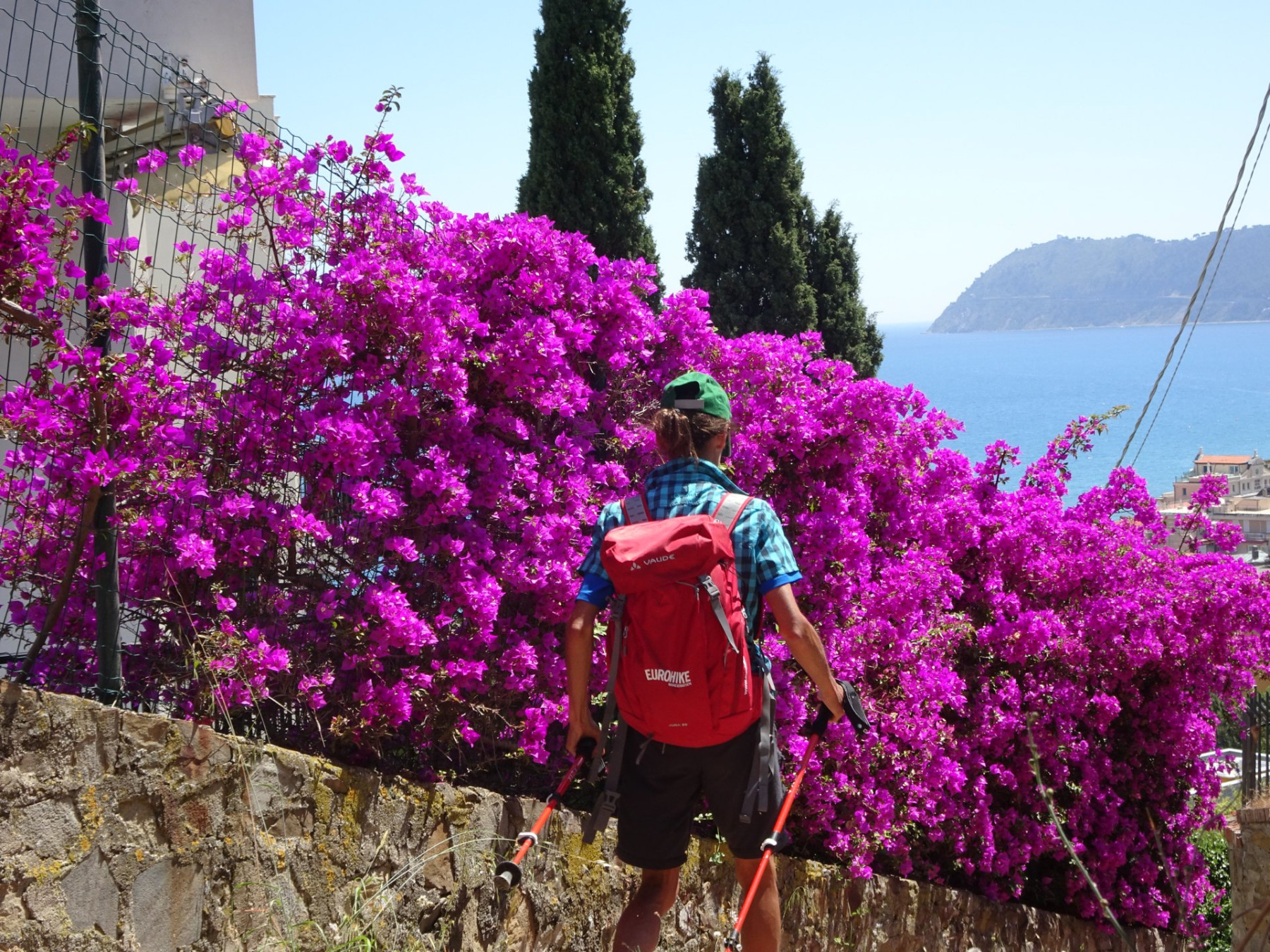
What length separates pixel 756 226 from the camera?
1335 cm

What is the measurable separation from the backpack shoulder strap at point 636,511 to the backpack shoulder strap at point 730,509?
21 cm

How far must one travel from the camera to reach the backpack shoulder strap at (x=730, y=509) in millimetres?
3709

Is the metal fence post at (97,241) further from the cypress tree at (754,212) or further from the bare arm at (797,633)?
the cypress tree at (754,212)

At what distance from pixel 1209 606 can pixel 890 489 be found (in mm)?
1956

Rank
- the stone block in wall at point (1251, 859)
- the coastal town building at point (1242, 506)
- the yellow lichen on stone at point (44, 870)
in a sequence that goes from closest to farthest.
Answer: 1. the yellow lichen on stone at point (44, 870)
2. the stone block in wall at point (1251, 859)
3. the coastal town building at point (1242, 506)

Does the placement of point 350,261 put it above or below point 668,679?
above

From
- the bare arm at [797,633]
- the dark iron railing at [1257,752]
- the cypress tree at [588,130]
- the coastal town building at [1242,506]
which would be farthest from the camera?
the dark iron railing at [1257,752]

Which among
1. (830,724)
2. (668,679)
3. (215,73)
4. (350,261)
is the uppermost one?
(215,73)

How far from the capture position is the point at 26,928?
3396 mm

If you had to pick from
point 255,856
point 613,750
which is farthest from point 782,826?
point 255,856

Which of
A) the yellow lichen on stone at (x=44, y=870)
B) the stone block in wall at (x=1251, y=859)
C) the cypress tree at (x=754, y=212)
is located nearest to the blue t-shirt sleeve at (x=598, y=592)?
the yellow lichen on stone at (x=44, y=870)

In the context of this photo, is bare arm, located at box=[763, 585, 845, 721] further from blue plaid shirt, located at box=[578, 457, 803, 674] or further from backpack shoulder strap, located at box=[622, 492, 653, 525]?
backpack shoulder strap, located at box=[622, 492, 653, 525]

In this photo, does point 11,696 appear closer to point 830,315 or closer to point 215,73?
point 215,73

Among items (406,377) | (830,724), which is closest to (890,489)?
(830,724)
